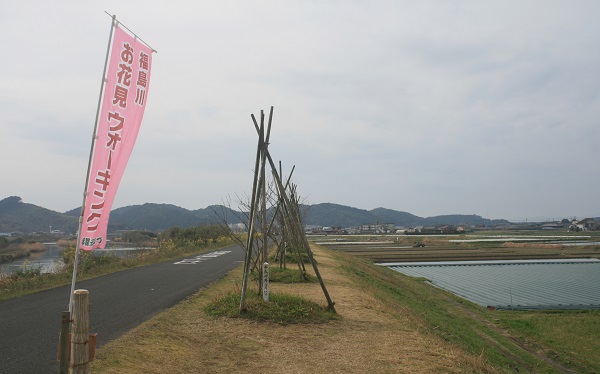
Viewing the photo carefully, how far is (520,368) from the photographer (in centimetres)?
1099

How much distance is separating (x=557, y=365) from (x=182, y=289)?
10.2 meters

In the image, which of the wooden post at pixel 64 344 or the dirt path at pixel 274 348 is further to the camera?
the dirt path at pixel 274 348

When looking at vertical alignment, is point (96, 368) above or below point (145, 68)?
below

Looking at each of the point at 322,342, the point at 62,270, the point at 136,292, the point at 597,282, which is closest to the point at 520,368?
the point at 322,342

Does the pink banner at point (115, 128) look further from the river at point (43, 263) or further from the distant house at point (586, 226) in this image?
the distant house at point (586, 226)

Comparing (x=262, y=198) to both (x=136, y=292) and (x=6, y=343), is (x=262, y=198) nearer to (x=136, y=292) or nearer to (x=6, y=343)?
(x=136, y=292)

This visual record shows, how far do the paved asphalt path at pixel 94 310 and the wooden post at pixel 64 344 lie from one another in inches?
58.0

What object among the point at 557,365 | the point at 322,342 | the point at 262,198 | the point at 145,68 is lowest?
the point at 557,365

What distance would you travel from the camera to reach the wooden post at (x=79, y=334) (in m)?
4.50

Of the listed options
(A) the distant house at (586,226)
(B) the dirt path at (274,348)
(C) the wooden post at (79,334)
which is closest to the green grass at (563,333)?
(B) the dirt path at (274,348)

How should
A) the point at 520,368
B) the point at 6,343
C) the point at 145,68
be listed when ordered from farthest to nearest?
1. the point at 520,368
2. the point at 6,343
3. the point at 145,68

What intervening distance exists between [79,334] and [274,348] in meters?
3.60

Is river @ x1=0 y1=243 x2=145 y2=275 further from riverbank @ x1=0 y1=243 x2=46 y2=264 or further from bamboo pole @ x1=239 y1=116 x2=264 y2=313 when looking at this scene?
bamboo pole @ x1=239 y1=116 x2=264 y2=313

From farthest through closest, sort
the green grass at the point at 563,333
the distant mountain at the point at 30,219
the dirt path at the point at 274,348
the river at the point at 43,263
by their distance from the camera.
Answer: the distant mountain at the point at 30,219 < the river at the point at 43,263 < the green grass at the point at 563,333 < the dirt path at the point at 274,348
